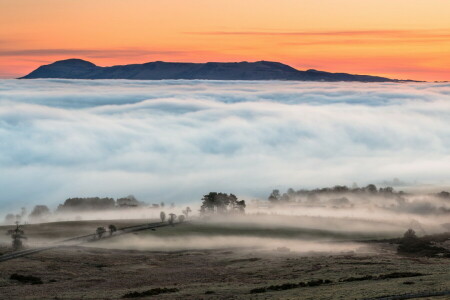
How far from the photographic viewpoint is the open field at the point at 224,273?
115 meters

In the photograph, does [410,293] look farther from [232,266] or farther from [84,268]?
[84,268]

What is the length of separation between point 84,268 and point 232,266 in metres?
33.4

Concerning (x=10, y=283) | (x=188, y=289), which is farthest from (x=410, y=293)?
(x=10, y=283)

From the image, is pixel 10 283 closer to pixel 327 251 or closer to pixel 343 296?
pixel 343 296

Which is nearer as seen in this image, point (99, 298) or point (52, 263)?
point (99, 298)

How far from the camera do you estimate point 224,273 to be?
152 m

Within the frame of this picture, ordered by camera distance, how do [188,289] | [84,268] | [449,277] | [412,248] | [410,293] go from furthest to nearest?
[412,248]
[84,268]
[188,289]
[449,277]
[410,293]

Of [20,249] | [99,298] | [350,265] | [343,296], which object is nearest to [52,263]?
[20,249]

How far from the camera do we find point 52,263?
166m

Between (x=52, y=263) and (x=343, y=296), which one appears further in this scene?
(x=52, y=263)

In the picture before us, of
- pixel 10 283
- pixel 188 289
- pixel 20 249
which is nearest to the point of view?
pixel 188 289

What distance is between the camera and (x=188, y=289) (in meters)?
125

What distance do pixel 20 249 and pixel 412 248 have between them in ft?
343

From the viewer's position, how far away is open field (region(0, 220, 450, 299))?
11500 cm
